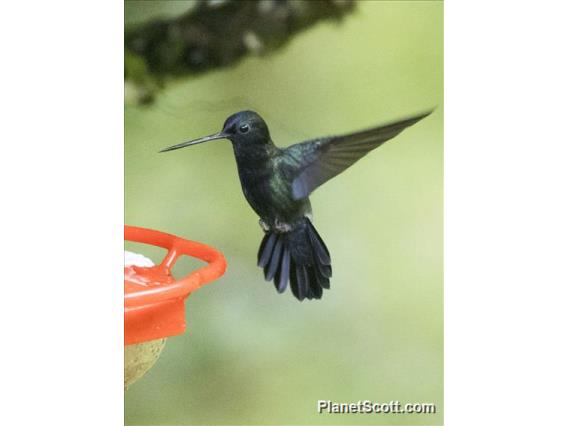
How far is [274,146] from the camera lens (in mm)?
2521

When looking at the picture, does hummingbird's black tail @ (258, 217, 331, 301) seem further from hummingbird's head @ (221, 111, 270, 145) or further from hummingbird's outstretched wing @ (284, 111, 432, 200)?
hummingbird's head @ (221, 111, 270, 145)

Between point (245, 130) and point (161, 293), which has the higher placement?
point (245, 130)

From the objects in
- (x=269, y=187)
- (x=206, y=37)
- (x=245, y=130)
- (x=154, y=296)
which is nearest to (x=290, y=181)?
(x=269, y=187)

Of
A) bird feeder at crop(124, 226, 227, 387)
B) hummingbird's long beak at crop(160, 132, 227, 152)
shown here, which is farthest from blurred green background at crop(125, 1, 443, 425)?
bird feeder at crop(124, 226, 227, 387)

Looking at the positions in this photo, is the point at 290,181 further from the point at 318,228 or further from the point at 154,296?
the point at 154,296

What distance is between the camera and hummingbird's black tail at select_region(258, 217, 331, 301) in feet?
8.53

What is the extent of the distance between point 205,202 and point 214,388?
0.56 m

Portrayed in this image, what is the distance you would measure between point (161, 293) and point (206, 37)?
95cm

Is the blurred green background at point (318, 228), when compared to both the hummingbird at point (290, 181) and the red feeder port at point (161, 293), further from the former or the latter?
the red feeder port at point (161, 293)

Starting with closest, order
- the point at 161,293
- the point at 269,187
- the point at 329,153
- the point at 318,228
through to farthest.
Result: the point at 161,293, the point at 329,153, the point at 269,187, the point at 318,228

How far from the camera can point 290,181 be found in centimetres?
248

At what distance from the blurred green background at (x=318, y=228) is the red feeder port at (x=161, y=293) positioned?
0.33 meters

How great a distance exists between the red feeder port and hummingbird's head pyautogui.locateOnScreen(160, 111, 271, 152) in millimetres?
330
